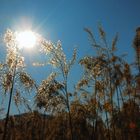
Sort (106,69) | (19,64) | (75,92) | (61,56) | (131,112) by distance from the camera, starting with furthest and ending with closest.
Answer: (75,92), (131,112), (106,69), (61,56), (19,64)

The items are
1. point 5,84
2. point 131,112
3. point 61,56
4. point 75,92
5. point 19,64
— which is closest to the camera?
point 5,84

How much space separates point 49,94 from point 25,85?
238 cm

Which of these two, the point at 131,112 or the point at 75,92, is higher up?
the point at 75,92

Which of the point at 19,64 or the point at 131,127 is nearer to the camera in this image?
the point at 19,64

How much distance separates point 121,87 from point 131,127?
2358 millimetres

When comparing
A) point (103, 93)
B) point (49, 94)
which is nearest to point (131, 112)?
point (103, 93)

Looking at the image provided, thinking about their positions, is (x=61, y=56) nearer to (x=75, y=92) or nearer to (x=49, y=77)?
(x=49, y=77)

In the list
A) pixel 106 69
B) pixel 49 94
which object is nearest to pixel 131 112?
pixel 106 69

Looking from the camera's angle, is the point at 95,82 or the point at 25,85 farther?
the point at 95,82

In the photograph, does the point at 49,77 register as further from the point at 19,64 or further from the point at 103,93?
the point at 103,93

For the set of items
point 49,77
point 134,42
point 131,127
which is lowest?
point 131,127

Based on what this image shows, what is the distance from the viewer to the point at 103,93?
16.3 m

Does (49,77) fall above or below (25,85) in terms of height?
above

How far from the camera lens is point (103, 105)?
1630 cm
